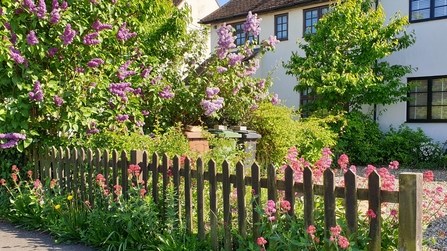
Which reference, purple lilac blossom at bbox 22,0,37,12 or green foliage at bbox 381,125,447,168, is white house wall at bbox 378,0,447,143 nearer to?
green foliage at bbox 381,125,447,168

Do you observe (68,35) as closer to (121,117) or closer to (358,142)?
(121,117)

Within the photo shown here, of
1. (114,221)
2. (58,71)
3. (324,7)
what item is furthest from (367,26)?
(114,221)

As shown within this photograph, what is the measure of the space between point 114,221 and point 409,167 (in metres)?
9.11

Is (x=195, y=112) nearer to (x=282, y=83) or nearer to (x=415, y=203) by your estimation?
(x=415, y=203)

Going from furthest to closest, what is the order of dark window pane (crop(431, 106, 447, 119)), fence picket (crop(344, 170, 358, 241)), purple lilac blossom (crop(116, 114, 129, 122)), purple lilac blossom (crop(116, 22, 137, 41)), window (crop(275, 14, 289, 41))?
window (crop(275, 14, 289, 41)), dark window pane (crop(431, 106, 447, 119)), purple lilac blossom (crop(116, 22, 137, 41)), purple lilac blossom (crop(116, 114, 129, 122)), fence picket (crop(344, 170, 358, 241))

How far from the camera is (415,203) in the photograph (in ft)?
8.16

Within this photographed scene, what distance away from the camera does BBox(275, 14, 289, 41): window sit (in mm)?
15031

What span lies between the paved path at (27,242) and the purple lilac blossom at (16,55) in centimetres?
202

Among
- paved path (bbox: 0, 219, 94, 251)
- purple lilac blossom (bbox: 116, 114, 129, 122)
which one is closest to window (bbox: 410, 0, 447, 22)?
purple lilac blossom (bbox: 116, 114, 129, 122)

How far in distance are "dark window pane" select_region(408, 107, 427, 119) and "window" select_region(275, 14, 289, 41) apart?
5.41 metres

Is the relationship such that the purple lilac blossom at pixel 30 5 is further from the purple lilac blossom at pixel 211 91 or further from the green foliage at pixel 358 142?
the green foliage at pixel 358 142

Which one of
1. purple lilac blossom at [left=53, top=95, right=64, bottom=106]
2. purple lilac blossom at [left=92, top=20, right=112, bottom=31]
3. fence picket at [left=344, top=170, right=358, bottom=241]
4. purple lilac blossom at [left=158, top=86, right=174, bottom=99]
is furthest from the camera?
purple lilac blossom at [left=158, top=86, right=174, bottom=99]

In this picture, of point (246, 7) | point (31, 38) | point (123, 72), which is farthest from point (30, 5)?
point (246, 7)

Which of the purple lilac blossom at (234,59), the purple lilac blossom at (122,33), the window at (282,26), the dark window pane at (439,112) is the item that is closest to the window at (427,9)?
the dark window pane at (439,112)
